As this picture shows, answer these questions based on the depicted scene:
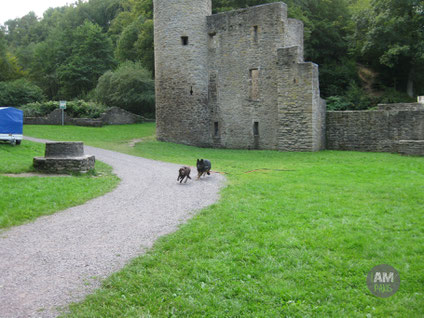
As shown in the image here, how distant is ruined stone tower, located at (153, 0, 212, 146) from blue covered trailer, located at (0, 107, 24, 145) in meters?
9.70

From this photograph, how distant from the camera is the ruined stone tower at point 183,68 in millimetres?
23234

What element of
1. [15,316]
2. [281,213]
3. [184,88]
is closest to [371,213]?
[281,213]

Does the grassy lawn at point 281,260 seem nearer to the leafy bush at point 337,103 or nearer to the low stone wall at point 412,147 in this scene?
the low stone wall at point 412,147

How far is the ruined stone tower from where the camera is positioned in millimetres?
23234

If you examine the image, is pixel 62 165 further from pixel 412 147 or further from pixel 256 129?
pixel 412 147

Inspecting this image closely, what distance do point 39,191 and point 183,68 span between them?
1659 cm

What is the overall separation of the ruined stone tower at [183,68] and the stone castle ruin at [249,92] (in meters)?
0.06

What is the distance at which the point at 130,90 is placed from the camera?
3384cm

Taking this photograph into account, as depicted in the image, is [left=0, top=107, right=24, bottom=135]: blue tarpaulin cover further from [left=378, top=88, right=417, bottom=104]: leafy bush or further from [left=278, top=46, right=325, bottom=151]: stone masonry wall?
[left=378, top=88, right=417, bottom=104]: leafy bush

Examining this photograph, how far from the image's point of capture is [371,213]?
688cm

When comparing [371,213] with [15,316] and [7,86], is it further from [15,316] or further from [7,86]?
[7,86]

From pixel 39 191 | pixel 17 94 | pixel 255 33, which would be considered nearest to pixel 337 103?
pixel 255 33

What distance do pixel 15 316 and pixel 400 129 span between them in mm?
18764

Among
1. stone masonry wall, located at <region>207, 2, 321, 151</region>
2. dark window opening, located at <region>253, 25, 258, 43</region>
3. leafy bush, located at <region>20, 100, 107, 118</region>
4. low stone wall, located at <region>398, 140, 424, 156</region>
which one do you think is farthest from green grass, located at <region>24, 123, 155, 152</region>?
low stone wall, located at <region>398, 140, 424, 156</region>
